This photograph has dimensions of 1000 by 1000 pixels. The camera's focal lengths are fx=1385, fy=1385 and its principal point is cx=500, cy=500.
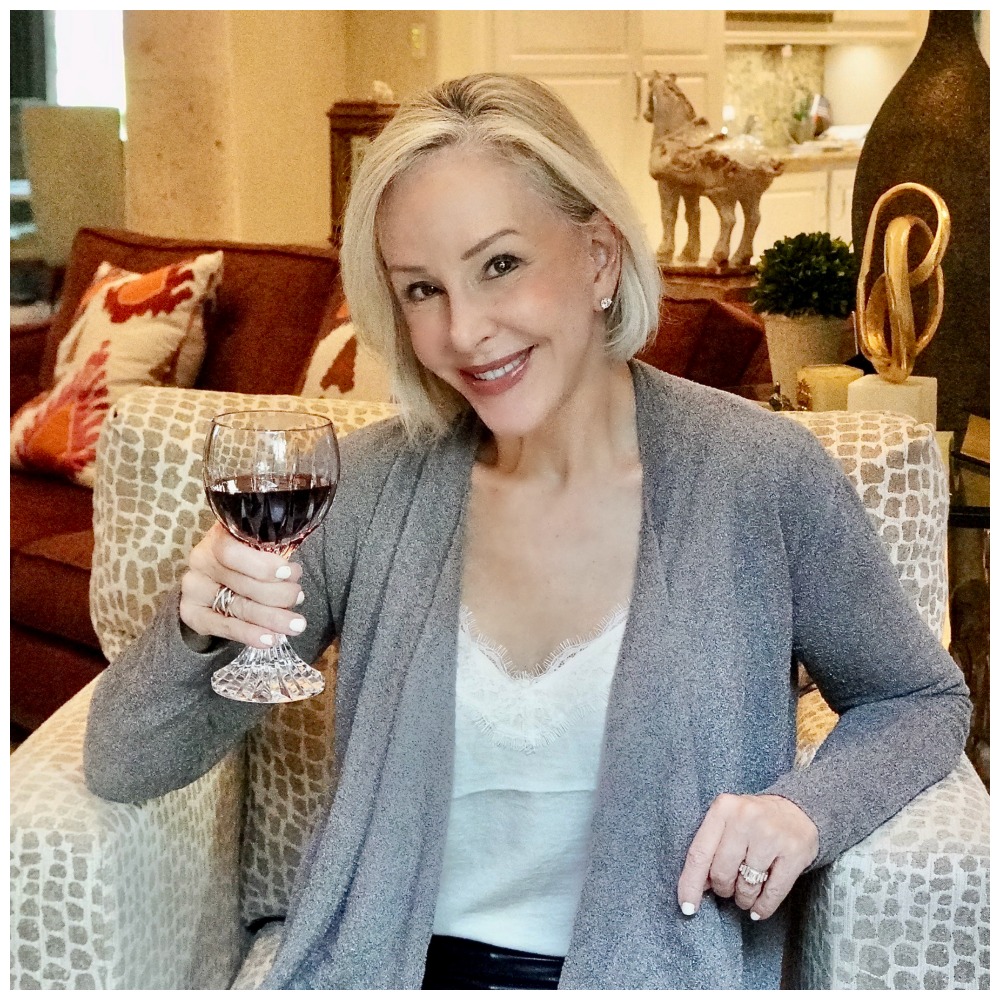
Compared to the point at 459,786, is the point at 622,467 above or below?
above

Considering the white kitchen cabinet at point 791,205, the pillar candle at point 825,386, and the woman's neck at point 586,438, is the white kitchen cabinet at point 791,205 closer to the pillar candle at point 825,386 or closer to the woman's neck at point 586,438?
the pillar candle at point 825,386

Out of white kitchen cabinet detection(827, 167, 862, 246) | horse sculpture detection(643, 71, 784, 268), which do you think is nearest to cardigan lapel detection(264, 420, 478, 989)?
horse sculpture detection(643, 71, 784, 268)

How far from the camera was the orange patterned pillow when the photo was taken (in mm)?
3139

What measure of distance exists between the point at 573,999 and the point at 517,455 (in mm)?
510

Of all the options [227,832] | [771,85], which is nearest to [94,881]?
[227,832]

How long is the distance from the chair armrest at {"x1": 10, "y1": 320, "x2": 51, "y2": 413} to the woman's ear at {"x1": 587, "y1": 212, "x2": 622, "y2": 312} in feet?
8.69

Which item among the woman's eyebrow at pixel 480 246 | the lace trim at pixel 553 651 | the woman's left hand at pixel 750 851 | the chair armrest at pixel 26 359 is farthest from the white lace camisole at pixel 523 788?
the chair armrest at pixel 26 359

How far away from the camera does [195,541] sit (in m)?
1.50

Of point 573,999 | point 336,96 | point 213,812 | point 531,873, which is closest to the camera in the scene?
point 573,999

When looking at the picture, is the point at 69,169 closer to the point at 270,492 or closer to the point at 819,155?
the point at 819,155

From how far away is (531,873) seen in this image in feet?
4.19

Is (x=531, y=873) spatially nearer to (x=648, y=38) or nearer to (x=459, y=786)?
(x=459, y=786)

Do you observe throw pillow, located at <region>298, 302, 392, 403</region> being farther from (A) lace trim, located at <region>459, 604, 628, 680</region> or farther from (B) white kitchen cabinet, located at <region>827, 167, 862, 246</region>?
(B) white kitchen cabinet, located at <region>827, 167, 862, 246</region>

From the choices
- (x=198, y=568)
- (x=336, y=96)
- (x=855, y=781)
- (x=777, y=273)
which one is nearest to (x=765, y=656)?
(x=855, y=781)
